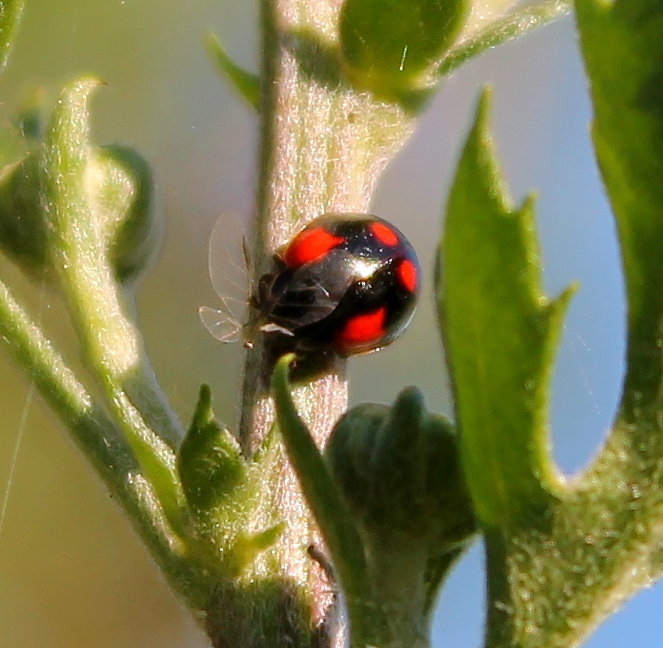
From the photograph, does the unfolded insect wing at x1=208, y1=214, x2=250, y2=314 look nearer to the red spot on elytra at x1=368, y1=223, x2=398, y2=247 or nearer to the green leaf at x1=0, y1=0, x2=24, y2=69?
the red spot on elytra at x1=368, y1=223, x2=398, y2=247

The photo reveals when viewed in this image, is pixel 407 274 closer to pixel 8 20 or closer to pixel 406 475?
pixel 406 475

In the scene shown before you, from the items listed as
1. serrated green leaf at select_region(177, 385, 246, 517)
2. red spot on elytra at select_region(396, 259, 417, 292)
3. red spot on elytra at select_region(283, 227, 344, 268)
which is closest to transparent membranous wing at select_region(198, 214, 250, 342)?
red spot on elytra at select_region(283, 227, 344, 268)

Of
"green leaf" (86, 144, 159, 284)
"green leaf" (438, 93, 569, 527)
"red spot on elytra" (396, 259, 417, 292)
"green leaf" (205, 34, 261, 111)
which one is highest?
"green leaf" (205, 34, 261, 111)

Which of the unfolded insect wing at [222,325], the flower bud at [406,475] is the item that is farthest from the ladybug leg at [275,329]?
the flower bud at [406,475]

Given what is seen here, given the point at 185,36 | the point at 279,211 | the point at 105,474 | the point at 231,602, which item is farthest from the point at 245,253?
the point at 185,36

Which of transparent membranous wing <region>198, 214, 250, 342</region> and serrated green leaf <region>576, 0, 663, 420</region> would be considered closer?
serrated green leaf <region>576, 0, 663, 420</region>

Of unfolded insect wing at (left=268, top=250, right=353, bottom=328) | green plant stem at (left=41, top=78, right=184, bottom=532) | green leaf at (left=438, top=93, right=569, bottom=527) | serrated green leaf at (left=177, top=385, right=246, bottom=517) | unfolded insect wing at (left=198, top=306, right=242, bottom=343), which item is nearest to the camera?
green leaf at (left=438, top=93, right=569, bottom=527)

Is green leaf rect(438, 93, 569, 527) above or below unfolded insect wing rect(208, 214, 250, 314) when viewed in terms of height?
below
